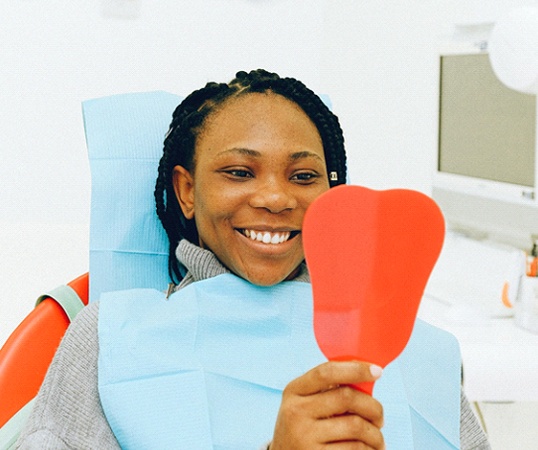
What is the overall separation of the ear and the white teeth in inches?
6.6

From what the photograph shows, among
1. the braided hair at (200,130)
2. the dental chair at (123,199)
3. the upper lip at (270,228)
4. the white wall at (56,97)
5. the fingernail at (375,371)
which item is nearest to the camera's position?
the fingernail at (375,371)

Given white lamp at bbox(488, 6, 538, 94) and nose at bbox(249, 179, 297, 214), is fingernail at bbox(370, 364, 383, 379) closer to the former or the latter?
nose at bbox(249, 179, 297, 214)

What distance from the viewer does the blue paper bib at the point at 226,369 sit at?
858mm

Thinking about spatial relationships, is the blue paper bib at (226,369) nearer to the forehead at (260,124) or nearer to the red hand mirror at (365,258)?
the forehead at (260,124)

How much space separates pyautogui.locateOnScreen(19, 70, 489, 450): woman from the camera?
0.85m

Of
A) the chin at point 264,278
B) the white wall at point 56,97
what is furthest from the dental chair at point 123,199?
the white wall at point 56,97

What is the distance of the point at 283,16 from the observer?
2.02 m

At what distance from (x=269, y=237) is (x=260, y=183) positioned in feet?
0.22

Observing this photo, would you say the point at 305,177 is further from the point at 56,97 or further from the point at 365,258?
the point at 56,97

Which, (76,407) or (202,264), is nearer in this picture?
(76,407)

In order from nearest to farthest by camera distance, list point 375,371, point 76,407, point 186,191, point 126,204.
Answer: point 375,371 < point 76,407 < point 186,191 < point 126,204

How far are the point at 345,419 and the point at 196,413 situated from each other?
31cm

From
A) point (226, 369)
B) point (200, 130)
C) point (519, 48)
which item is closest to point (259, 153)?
point (200, 130)

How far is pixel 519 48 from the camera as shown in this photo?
1235 millimetres
